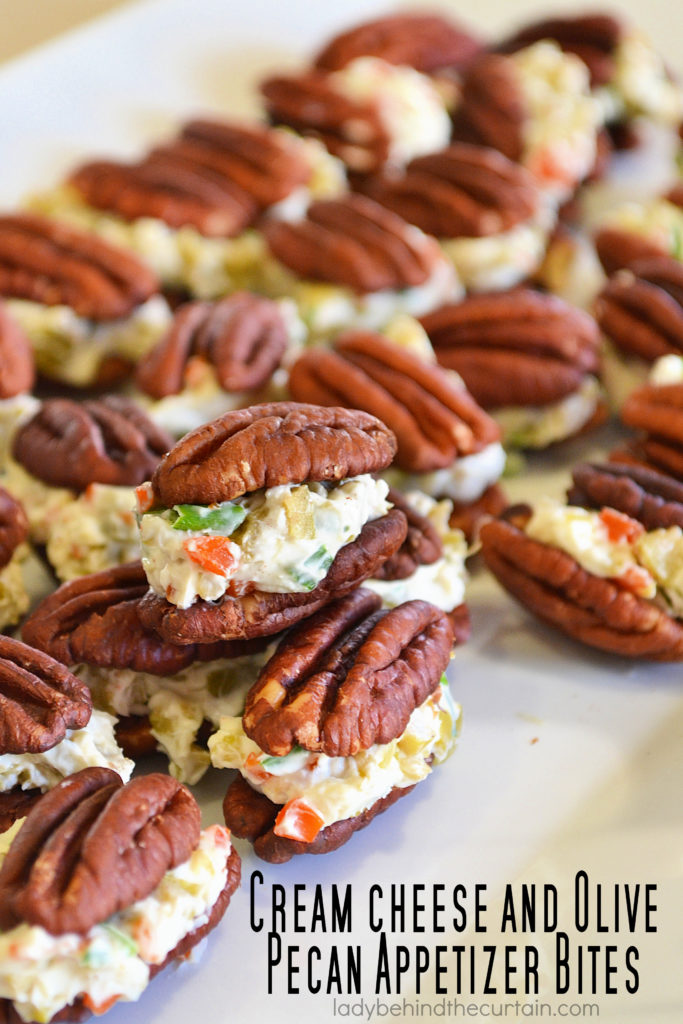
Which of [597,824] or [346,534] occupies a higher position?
[346,534]

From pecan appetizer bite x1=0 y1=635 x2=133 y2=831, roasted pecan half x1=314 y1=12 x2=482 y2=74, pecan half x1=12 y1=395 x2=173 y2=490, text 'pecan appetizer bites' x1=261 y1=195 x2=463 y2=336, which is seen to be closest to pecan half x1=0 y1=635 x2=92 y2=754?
pecan appetizer bite x1=0 y1=635 x2=133 y2=831

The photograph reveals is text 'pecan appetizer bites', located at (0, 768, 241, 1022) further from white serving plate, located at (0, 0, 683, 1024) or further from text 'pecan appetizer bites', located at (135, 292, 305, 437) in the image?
text 'pecan appetizer bites', located at (135, 292, 305, 437)

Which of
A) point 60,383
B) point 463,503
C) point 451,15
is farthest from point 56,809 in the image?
point 451,15

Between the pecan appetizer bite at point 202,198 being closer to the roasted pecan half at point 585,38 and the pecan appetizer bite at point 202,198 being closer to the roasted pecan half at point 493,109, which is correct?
the roasted pecan half at point 493,109

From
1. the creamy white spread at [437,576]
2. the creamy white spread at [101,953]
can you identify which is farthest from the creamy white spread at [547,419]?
the creamy white spread at [101,953]

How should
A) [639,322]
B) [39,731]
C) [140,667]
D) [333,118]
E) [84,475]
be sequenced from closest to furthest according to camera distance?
[39,731]
[140,667]
[84,475]
[639,322]
[333,118]

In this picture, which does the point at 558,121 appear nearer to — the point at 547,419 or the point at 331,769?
the point at 547,419

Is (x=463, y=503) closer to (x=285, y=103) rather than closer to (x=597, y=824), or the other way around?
(x=597, y=824)

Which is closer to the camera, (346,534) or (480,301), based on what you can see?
(346,534)

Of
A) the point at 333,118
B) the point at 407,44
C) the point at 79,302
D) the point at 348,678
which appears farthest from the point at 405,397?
the point at 407,44
